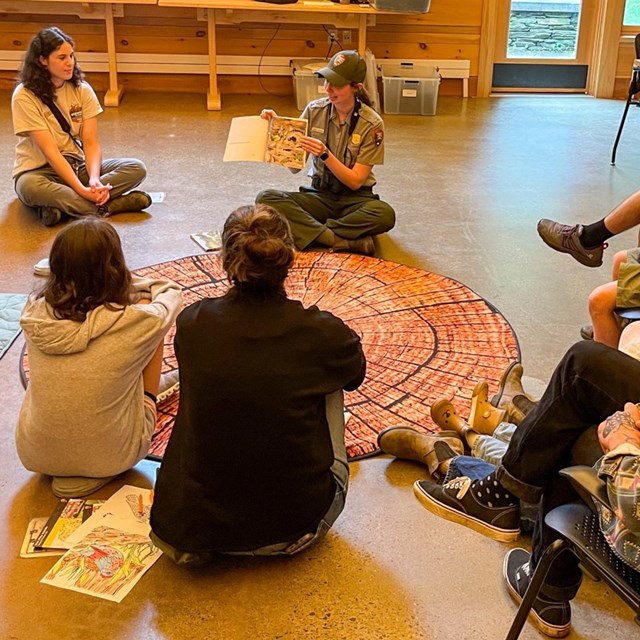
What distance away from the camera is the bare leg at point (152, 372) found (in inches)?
91.2

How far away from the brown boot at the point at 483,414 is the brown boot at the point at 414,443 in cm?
9

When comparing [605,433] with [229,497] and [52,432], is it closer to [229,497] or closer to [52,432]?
[229,497]

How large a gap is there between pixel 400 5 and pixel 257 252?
15.8 ft

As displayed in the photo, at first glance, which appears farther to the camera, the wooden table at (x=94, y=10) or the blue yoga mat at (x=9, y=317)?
the wooden table at (x=94, y=10)

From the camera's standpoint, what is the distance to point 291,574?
1.96 metres

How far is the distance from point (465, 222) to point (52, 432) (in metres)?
2.58

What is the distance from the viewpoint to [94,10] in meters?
6.39

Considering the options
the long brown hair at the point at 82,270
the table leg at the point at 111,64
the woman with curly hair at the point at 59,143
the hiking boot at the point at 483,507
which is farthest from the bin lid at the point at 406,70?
the hiking boot at the point at 483,507

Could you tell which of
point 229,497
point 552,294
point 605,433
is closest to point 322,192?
point 552,294

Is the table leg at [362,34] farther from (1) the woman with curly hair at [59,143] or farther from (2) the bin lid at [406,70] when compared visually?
(1) the woman with curly hair at [59,143]

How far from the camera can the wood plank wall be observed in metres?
6.65

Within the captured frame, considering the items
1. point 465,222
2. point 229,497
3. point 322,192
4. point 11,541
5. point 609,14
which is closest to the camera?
point 229,497

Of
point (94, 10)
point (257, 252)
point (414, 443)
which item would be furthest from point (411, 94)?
point (257, 252)

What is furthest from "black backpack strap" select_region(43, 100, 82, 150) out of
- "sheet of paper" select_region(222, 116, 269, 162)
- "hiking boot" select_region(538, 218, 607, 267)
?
"hiking boot" select_region(538, 218, 607, 267)
